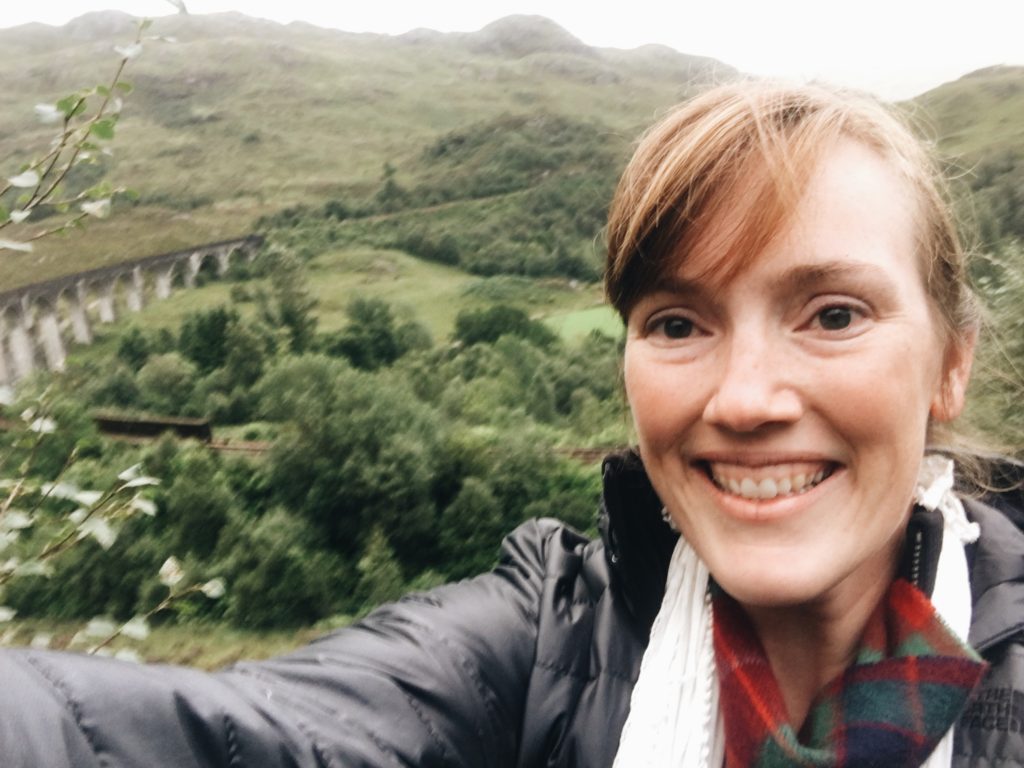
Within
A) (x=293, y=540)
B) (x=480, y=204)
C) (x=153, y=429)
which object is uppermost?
(x=480, y=204)

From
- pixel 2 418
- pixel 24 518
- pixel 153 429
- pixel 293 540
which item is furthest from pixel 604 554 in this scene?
pixel 153 429

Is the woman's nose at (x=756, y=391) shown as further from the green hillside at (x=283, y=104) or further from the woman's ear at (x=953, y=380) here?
the green hillside at (x=283, y=104)

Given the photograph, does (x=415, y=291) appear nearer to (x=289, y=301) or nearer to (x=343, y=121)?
(x=289, y=301)

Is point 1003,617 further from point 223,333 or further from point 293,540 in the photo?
point 223,333

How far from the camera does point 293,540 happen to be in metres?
9.70

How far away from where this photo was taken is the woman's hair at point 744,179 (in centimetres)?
88

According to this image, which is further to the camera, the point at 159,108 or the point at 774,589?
the point at 159,108

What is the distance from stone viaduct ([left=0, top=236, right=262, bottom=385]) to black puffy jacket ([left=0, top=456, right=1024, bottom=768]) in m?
6.70

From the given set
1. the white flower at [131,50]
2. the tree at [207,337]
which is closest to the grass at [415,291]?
the tree at [207,337]

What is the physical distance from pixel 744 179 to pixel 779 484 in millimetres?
348

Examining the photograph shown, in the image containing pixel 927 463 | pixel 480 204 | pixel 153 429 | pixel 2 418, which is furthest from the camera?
pixel 480 204

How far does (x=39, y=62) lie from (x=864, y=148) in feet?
61.1

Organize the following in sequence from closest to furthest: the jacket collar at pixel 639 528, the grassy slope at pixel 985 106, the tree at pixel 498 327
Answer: the jacket collar at pixel 639 528 < the grassy slope at pixel 985 106 < the tree at pixel 498 327

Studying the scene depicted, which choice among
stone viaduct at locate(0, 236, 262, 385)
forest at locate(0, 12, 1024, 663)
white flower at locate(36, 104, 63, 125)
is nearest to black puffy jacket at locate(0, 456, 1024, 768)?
white flower at locate(36, 104, 63, 125)
